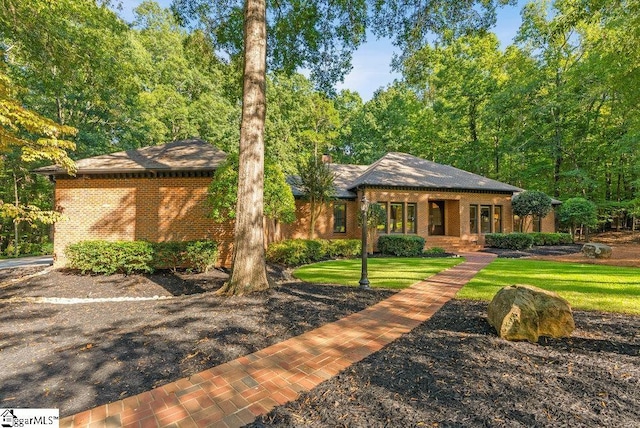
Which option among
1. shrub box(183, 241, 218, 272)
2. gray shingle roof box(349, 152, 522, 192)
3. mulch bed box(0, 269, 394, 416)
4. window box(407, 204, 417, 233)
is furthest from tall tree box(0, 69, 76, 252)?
window box(407, 204, 417, 233)

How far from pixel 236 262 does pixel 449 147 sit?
28403 millimetres

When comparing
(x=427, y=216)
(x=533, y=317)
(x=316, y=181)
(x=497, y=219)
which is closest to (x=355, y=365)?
(x=533, y=317)

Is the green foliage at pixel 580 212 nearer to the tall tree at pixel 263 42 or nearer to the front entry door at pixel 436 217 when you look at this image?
the front entry door at pixel 436 217

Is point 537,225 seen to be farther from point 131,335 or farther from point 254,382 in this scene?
point 131,335

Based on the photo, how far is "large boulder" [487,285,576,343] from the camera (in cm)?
364

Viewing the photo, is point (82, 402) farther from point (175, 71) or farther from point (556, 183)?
point (556, 183)

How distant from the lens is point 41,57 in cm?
859

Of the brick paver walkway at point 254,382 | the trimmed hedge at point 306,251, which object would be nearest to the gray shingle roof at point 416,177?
the trimmed hedge at point 306,251

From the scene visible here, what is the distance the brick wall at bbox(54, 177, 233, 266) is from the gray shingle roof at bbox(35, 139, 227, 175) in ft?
1.55

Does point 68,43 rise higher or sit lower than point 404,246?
higher

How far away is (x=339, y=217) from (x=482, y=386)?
582 inches

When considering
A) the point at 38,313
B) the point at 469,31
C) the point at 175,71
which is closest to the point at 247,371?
the point at 38,313

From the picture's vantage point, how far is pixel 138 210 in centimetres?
1001

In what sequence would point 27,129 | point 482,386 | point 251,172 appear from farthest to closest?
point 27,129 < point 251,172 < point 482,386
